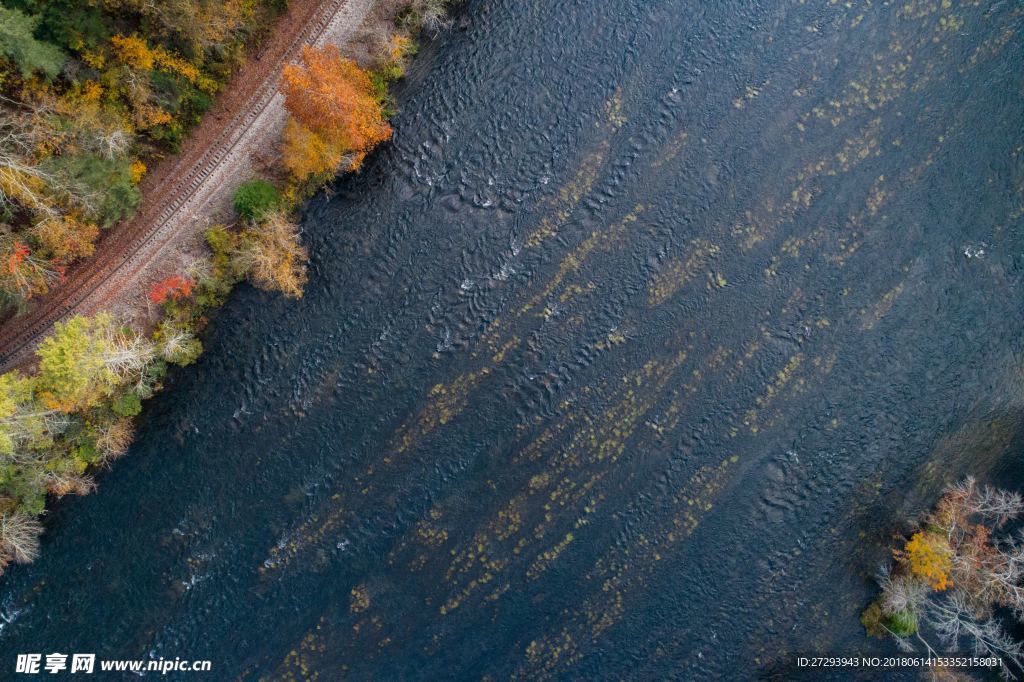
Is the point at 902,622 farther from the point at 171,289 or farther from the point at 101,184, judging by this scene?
the point at 101,184

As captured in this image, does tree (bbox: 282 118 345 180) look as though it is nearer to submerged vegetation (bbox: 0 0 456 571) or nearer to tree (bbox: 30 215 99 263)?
submerged vegetation (bbox: 0 0 456 571)

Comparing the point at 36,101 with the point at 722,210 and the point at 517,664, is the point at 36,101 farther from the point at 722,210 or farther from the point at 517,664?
the point at 517,664

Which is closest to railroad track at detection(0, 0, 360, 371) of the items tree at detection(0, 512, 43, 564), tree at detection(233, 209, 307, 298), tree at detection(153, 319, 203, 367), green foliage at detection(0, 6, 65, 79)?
tree at detection(153, 319, 203, 367)

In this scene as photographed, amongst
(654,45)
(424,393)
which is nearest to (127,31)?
(424,393)

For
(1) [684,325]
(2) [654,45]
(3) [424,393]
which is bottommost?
(3) [424,393]

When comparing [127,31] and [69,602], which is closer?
[127,31]

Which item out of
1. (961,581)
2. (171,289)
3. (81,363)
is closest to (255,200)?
(171,289)

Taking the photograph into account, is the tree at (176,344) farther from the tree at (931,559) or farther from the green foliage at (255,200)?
the tree at (931,559)
